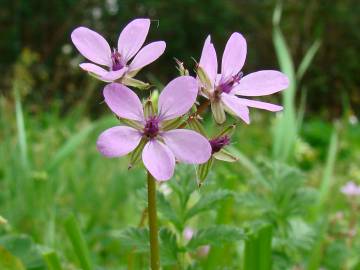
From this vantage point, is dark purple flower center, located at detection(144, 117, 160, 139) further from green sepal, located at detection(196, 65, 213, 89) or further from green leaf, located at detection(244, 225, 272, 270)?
green leaf, located at detection(244, 225, 272, 270)

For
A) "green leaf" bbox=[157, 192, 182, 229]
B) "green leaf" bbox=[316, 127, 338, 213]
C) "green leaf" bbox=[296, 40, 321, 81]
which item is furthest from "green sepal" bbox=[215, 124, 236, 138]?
"green leaf" bbox=[296, 40, 321, 81]

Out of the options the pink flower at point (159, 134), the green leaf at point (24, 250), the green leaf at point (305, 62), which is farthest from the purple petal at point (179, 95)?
the green leaf at point (305, 62)

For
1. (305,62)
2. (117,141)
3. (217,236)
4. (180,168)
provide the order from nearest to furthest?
(117,141)
(217,236)
(180,168)
(305,62)

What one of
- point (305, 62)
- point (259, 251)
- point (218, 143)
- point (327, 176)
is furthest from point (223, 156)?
point (305, 62)

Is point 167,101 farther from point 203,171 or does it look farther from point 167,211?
point 167,211

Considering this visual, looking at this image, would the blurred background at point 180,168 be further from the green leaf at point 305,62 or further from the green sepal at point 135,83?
the green sepal at point 135,83

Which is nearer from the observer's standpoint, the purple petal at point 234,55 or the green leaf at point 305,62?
the purple petal at point 234,55
